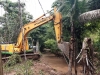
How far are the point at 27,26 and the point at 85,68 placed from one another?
702 centimetres

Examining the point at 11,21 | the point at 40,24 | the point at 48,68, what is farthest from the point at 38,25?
the point at 11,21

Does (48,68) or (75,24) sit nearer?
(48,68)

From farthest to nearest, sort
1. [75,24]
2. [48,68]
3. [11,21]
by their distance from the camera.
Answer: [11,21], [75,24], [48,68]

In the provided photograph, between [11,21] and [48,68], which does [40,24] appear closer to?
[48,68]

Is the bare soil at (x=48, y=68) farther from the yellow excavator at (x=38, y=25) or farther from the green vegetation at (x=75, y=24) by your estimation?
the green vegetation at (x=75, y=24)

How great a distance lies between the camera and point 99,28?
10172mm

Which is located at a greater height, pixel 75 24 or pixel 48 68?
pixel 75 24

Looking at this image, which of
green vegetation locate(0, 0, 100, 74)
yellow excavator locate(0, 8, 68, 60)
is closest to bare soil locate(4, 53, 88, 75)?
yellow excavator locate(0, 8, 68, 60)

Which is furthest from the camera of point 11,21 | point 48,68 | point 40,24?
point 11,21

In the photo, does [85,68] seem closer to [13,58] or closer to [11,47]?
[13,58]

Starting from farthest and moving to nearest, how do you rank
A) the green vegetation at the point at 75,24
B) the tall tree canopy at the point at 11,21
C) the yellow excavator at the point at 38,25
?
the tall tree canopy at the point at 11,21, the green vegetation at the point at 75,24, the yellow excavator at the point at 38,25

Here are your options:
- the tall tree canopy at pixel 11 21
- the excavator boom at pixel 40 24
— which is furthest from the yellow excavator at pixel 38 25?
the tall tree canopy at pixel 11 21

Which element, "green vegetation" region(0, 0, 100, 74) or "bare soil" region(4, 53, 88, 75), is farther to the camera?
"green vegetation" region(0, 0, 100, 74)

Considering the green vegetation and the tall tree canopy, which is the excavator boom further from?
the tall tree canopy
